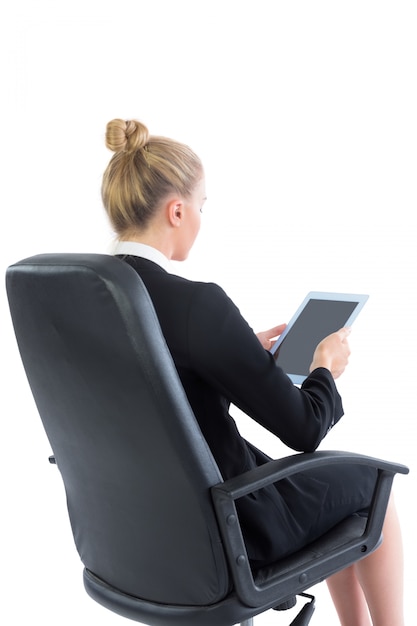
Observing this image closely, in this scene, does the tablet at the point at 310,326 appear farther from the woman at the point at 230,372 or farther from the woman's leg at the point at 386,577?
the woman's leg at the point at 386,577

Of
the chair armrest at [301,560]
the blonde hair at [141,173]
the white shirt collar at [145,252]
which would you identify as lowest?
the chair armrest at [301,560]

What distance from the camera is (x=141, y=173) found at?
201 centimetres

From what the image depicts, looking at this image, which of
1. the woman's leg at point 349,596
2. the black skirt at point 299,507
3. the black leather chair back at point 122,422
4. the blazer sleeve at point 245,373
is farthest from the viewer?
the woman's leg at point 349,596

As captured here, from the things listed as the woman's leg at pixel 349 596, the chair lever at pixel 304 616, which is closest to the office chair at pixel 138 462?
the chair lever at pixel 304 616

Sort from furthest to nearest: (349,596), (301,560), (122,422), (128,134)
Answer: (349,596) < (128,134) < (301,560) < (122,422)

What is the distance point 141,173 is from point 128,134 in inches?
3.8

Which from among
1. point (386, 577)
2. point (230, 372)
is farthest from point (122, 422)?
point (386, 577)

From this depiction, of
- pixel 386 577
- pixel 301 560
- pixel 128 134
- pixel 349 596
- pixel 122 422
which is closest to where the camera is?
pixel 122 422

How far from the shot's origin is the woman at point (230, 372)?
180cm

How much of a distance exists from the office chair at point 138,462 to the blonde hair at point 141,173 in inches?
11.2

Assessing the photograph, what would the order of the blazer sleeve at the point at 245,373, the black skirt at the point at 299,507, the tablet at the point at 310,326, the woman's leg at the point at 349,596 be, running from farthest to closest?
the woman's leg at the point at 349,596
the tablet at the point at 310,326
the black skirt at the point at 299,507
the blazer sleeve at the point at 245,373

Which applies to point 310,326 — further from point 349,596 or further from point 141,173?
point 349,596

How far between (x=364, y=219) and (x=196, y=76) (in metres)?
0.91

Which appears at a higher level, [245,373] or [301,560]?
[245,373]
